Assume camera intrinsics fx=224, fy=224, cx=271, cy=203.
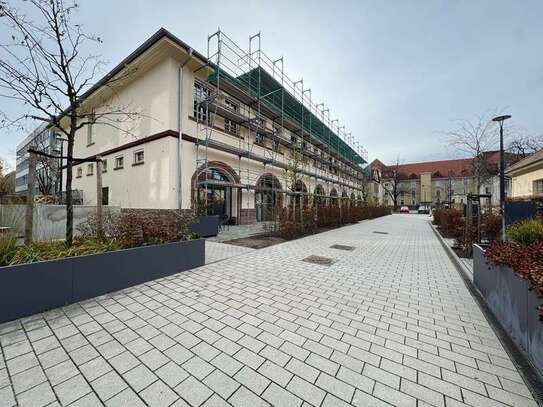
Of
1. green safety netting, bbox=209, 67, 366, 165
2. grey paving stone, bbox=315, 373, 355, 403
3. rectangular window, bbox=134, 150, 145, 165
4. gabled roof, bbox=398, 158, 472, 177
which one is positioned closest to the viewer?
grey paving stone, bbox=315, 373, 355, 403

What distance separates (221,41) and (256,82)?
4271 millimetres

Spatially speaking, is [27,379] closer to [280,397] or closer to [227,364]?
[227,364]

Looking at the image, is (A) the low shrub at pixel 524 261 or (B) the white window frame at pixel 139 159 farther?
(B) the white window frame at pixel 139 159

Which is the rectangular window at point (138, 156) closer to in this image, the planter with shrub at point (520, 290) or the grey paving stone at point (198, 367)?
the grey paving stone at point (198, 367)

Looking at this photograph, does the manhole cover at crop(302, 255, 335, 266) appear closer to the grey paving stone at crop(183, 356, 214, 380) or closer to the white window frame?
the grey paving stone at crop(183, 356, 214, 380)

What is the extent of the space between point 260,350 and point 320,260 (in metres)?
4.04

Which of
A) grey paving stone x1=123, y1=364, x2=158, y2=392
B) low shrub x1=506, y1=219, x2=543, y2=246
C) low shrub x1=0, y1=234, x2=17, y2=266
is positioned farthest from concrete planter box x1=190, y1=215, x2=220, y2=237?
low shrub x1=506, y1=219, x2=543, y2=246

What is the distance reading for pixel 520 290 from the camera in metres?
2.35

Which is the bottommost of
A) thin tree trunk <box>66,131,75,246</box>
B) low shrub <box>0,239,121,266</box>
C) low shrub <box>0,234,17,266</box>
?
low shrub <box>0,239,121,266</box>

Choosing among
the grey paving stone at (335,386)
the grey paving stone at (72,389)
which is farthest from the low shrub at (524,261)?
the grey paving stone at (72,389)

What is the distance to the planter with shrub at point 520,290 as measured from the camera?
2006mm

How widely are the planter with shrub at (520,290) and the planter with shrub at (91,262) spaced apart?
197 inches

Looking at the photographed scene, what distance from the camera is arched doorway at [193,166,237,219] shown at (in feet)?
36.8

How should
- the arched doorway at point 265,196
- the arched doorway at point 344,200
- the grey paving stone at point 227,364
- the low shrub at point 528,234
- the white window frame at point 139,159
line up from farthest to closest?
the arched doorway at point 344,200 < the arched doorway at point 265,196 < the white window frame at point 139,159 < the low shrub at point 528,234 < the grey paving stone at point 227,364
